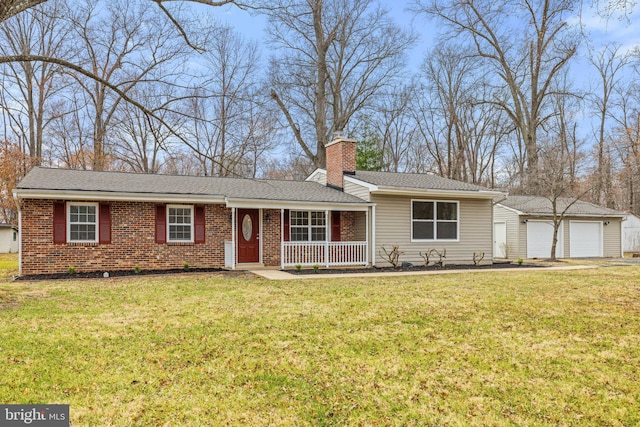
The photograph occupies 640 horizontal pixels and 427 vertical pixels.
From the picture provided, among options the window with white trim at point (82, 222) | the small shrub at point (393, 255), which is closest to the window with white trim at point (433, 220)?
the small shrub at point (393, 255)

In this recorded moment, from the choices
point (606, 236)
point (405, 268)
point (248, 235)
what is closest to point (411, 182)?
point (405, 268)

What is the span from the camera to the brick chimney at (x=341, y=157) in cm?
1678

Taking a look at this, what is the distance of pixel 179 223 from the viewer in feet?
45.8

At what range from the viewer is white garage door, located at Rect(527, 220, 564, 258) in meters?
21.6

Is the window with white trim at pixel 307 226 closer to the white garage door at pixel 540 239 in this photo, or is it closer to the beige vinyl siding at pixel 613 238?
the white garage door at pixel 540 239

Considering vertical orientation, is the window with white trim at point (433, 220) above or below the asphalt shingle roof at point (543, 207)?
below

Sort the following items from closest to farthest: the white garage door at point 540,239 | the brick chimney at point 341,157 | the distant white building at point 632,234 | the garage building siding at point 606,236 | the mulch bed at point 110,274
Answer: the mulch bed at point 110,274, the brick chimney at point 341,157, the white garage door at point 540,239, the garage building siding at point 606,236, the distant white building at point 632,234

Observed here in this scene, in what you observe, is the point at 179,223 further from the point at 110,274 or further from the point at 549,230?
the point at 549,230

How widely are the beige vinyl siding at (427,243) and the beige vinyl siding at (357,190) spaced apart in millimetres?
224

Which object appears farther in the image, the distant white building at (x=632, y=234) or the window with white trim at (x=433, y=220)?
the distant white building at (x=632, y=234)

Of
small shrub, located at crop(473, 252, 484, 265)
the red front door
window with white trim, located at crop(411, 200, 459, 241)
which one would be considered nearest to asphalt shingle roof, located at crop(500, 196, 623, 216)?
small shrub, located at crop(473, 252, 484, 265)

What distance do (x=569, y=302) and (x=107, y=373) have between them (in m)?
7.69

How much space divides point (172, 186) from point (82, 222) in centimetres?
285

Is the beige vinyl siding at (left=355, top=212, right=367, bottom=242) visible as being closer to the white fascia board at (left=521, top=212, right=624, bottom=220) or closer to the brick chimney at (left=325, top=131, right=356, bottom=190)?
the brick chimney at (left=325, top=131, right=356, bottom=190)
